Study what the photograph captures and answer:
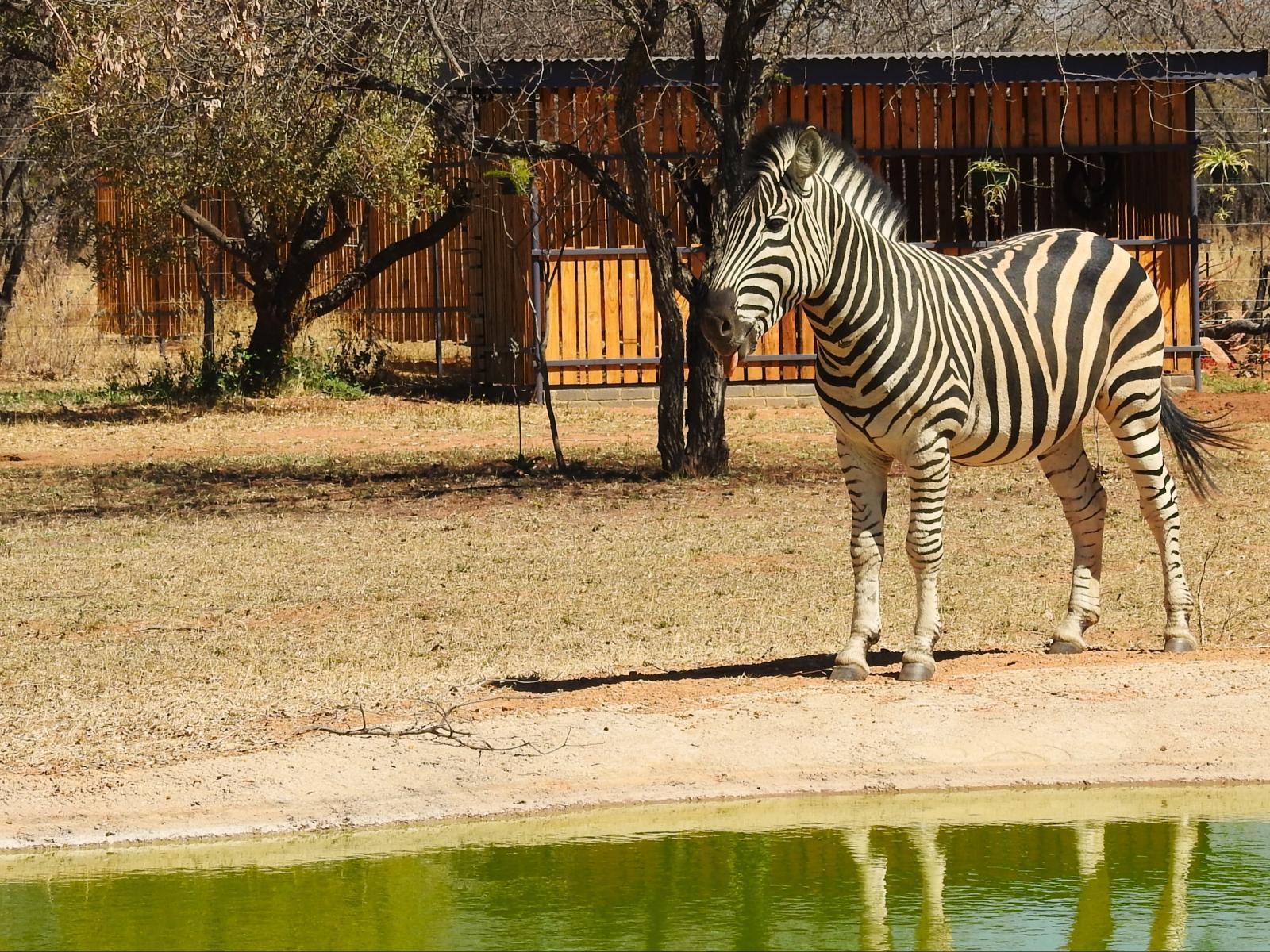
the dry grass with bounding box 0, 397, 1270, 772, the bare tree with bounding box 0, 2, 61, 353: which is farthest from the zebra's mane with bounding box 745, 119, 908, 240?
the bare tree with bounding box 0, 2, 61, 353

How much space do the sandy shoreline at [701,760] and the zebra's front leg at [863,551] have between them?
1.29 ft

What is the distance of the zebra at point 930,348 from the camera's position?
26.7ft

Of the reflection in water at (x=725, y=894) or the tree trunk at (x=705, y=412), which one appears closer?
the reflection in water at (x=725, y=894)

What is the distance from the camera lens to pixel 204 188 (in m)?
23.2

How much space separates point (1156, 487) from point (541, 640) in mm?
3381

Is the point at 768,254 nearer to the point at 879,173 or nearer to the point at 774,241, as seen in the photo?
the point at 774,241

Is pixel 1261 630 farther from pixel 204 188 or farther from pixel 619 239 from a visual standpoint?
pixel 204 188

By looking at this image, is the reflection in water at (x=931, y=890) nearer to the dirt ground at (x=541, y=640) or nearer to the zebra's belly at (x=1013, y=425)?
the dirt ground at (x=541, y=640)

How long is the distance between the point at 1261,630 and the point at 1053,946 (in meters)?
4.84

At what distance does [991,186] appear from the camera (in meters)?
22.2

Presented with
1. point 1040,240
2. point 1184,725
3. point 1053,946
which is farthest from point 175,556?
point 1053,946

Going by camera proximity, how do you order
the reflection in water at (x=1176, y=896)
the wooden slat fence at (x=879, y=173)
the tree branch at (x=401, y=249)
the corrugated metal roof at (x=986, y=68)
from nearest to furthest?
1. the reflection in water at (x=1176, y=896)
2. the corrugated metal roof at (x=986, y=68)
3. the wooden slat fence at (x=879, y=173)
4. the tree branch at (x=401, y=249)

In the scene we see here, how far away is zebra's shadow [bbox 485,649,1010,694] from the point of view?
8938 mm

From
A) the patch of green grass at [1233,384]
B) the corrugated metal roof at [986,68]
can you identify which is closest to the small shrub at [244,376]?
the corrugated metal roof at [986,68]
